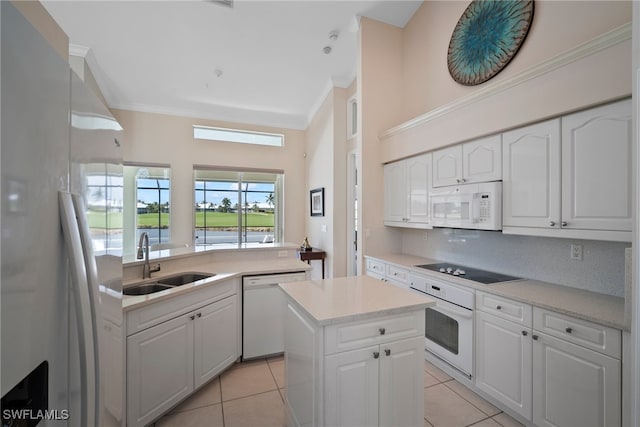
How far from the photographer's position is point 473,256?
8.92 feet

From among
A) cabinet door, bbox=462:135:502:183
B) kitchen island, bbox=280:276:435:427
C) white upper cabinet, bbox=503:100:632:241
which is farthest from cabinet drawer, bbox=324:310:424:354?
cabinet door, bbox=462:135:502:183

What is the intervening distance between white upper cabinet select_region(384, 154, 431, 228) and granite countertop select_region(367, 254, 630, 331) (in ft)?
2.76

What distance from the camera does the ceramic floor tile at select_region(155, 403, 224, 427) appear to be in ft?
6.00

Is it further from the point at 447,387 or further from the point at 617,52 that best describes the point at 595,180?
the point at 447,387

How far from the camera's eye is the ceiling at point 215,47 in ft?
9.95

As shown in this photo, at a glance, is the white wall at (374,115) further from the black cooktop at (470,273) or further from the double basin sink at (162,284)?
the double basin sink at (162,284)

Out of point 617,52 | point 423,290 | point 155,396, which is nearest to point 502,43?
point 617,52

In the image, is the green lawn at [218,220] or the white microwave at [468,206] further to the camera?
the green lawn at [218,220]

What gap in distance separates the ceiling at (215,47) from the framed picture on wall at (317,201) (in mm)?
1760

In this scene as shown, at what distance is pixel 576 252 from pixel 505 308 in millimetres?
681

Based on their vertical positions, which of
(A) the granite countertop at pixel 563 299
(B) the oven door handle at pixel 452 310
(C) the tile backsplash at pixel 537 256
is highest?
(C) the tile backsplash at pixel 537 256

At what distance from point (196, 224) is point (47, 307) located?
5224 millimetres

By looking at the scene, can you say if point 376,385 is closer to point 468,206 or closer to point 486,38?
point 468,206

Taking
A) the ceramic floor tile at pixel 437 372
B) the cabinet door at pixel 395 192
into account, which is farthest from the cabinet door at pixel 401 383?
the cabinet door at pixel 395 192
